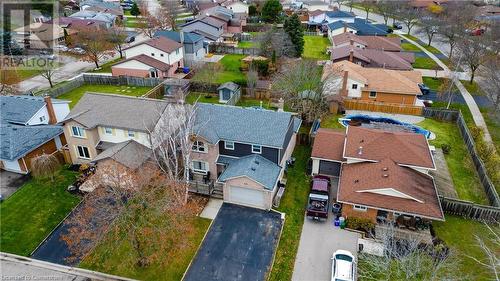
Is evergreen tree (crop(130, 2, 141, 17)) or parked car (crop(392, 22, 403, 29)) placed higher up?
evergreen tree (crop(130, 2, 141, 17))

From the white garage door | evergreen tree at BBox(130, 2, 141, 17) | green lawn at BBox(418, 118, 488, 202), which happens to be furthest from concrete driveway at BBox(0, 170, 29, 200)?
evergreen tree at BBox(130, 2, 141, 17)

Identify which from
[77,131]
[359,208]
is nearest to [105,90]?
[77,131]

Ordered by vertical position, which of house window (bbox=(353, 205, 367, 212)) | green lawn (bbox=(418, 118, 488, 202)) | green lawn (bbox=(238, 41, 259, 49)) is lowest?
green lawn (bbox=(418, 118, 488, 202))

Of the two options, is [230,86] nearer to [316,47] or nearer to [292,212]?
[292,212]

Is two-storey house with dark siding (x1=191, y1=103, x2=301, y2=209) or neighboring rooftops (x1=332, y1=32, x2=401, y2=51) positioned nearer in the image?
two-storey house with dark siding (x1=191, y1=103, x2=301, y2=209)

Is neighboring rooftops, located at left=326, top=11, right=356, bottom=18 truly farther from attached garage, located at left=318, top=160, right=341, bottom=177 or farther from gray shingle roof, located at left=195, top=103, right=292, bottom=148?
gray shingle roof, located at left=195, top=103, right=292, bottom=148

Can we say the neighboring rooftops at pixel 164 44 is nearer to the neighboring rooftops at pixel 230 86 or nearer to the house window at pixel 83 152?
the neighboring rooftops at pixel 230 86
